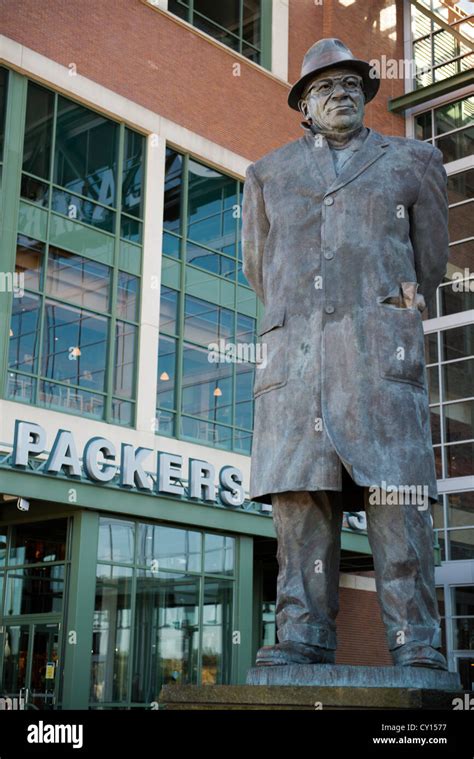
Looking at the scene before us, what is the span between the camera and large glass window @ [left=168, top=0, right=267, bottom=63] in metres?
24.3

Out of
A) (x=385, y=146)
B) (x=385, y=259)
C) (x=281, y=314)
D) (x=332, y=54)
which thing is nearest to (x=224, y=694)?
(x=281, y=314)

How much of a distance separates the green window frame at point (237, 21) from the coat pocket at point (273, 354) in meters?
20.8

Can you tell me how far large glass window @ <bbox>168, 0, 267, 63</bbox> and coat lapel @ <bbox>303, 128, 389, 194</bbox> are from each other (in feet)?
67.1

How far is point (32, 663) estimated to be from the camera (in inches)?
740

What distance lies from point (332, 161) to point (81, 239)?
51.8 feet

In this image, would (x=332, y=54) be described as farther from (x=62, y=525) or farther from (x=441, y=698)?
(x=62, y=525)

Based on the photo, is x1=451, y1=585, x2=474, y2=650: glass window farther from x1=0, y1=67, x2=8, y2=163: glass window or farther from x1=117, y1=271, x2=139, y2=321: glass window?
x1=0, y1=67, x2=8, y2=163: glass window

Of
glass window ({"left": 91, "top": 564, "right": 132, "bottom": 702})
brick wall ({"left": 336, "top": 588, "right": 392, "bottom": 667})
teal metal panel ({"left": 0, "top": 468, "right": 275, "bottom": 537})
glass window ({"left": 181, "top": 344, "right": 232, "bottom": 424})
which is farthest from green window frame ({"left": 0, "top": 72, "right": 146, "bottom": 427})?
brick wall ({"left": 336, "top": 588, "right": 392, "bottom": 667})

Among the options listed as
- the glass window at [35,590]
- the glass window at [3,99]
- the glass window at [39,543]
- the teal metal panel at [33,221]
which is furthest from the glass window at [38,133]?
the glass window at [35,590]

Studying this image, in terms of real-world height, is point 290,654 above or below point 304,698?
above

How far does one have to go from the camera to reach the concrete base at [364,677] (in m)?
3.84

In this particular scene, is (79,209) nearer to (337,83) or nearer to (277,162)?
(277,162)

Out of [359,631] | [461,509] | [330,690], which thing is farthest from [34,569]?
[330,690]

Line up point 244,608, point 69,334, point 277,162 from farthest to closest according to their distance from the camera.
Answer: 1. point 244,608
2. point 69,334
3. point 277,162
